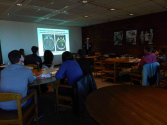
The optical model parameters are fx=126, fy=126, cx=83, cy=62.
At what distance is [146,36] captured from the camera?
604 cm

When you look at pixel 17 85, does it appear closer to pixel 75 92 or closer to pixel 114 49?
pixel 75 92

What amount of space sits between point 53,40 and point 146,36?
17.2 ft

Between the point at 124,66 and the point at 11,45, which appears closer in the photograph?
the point at 124,66

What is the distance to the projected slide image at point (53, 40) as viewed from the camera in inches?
296

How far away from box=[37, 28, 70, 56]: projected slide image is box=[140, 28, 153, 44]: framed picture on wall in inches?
185

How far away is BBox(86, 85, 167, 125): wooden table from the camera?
94 centimetres

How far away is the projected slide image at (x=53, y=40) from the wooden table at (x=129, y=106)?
674 centimetres

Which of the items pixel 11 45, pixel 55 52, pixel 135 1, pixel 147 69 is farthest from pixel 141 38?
pixel 11 45

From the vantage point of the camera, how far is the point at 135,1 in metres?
4.00

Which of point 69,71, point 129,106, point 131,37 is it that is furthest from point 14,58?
point 131,37

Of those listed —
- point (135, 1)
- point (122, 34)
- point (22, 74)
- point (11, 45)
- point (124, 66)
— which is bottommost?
point (124, 66)

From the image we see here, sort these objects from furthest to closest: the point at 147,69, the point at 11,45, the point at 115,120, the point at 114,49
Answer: the point at 114,49
the point at 11,45
the point at 147,69
the point at 115,120

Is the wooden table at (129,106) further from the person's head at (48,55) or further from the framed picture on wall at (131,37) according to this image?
the framed picture on wall at (131,37)

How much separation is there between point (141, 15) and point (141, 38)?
43.2 inches
